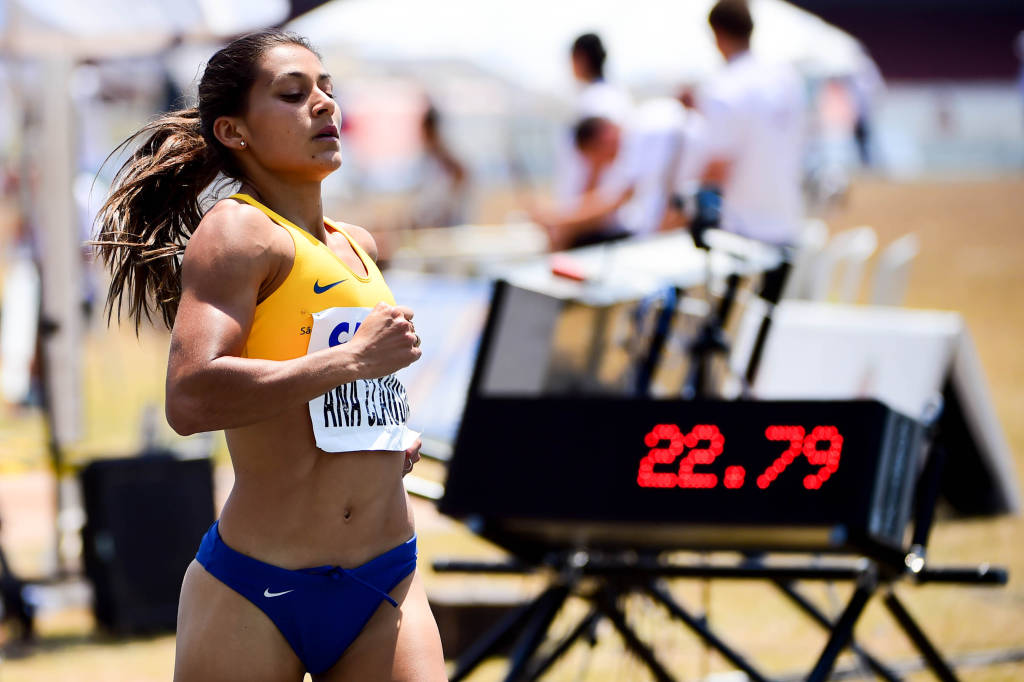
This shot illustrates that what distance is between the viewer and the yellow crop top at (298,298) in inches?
92.4

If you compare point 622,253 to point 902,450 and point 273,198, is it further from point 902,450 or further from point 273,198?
point 273,198

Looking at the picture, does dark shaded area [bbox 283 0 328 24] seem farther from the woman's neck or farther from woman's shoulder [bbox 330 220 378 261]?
the woman's neck

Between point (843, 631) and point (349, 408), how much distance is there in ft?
5.87

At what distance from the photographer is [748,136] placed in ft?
20.6

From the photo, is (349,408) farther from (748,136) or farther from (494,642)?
(748,136)

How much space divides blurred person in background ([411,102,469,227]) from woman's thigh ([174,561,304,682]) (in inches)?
364

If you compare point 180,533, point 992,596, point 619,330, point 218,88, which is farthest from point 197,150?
point 992,596

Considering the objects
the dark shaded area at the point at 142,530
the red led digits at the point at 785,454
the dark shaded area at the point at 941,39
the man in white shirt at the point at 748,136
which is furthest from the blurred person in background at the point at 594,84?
the dark shaded area at the point at 941,39

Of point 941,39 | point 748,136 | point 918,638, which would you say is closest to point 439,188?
point 748,136

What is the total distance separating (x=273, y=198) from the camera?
2463 mm

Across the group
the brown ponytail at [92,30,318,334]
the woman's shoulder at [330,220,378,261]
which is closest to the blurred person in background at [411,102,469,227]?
the woman's shoulder at [330,220,378,261]

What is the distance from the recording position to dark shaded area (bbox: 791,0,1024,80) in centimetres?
4628

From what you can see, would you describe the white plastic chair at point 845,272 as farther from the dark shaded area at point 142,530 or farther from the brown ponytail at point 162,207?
the brown ponytail at point 162,207

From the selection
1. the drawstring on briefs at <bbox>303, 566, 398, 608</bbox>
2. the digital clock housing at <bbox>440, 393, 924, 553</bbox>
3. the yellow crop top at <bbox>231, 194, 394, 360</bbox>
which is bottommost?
A: the digital clock housing at <bbox>440, 393, 924, 553</bbox>
